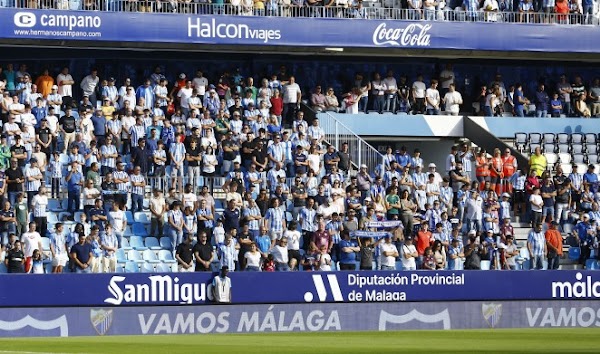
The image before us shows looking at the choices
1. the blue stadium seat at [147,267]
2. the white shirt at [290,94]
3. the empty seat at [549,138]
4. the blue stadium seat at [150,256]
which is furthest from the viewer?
the empty seat at [549,138]

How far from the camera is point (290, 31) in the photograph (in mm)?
35062

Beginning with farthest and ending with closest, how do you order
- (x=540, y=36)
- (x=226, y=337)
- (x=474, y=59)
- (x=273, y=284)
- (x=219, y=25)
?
(x=474, y=59), (x=540, y=36), (x=219, y=25), (x=273, y=284), (x=226, y=337)

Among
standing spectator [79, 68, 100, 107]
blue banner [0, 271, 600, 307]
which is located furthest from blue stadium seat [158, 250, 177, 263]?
standing spectator [79, 68, 100, 107]

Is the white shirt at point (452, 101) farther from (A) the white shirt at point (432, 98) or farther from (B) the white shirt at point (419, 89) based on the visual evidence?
(B) the white shirt at point (419, 89)

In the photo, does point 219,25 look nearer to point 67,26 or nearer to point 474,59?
point 67,26

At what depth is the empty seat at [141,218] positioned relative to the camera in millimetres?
30188

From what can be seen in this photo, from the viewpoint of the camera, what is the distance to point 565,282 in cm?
3022

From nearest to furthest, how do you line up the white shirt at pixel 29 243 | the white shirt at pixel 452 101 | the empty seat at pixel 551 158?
the white shirt at pixel 29 243
the empty seat at pixel 551 158
the white shirt at pixel 452 101

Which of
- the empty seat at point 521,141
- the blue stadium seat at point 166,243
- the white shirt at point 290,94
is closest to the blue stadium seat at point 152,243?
the blue stadium seat at point 166,243

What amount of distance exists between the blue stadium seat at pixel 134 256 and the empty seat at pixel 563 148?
488 inches

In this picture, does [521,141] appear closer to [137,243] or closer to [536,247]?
[536,247]

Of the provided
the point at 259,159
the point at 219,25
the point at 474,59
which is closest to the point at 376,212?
the point at 259,159

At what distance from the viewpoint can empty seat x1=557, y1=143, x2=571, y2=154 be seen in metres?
37.1

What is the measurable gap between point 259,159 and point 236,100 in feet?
7.94
